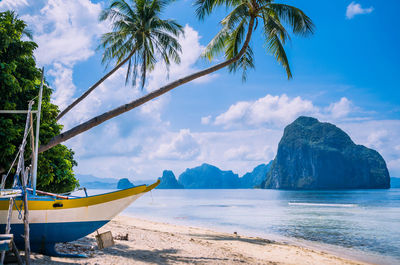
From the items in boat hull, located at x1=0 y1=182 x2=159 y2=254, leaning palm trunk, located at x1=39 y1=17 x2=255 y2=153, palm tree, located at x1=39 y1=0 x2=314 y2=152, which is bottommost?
boat hull, located at x1=0 y1=182 x2=159 y2=254

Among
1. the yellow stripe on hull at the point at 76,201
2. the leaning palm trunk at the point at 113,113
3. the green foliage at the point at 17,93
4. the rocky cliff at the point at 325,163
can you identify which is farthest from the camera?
the rocky cliff at the point at 325,163

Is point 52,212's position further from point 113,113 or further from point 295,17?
point 295,17

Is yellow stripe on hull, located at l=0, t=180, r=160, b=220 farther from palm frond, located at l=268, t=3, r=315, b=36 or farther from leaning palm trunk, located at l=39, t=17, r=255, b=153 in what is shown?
palm frond, located at l=268, t=3, r=315, b=36

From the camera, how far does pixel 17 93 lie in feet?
24.5

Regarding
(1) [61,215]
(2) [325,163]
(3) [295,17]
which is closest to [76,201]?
(1) [61,215]

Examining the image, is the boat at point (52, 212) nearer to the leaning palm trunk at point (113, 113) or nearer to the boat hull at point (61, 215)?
the boat hull at point (61, 215)

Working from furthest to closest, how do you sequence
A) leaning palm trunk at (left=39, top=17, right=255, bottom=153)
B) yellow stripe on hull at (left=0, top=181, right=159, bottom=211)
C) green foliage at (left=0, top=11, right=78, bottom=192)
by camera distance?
leaning palm trunk at (left=39, top=17, right=255, bottom=153) < green foliage at (left=0, top=11, right=78, bottom=192) < yellow stripe on hull at (left=0, top=181, right=159, bottom=211)

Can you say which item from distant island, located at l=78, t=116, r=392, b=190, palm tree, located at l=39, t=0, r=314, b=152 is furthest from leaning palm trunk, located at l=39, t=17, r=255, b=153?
distant island, located at l=78, t=116, r=392, b=190

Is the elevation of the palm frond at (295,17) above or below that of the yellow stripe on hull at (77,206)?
above

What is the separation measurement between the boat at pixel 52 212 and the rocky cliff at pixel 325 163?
442 ft

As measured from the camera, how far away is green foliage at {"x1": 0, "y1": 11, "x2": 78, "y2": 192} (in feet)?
22.2

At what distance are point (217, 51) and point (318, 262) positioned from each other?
752 cm

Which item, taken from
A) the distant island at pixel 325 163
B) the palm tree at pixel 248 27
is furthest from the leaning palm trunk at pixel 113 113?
the distant island at pixel 325 163

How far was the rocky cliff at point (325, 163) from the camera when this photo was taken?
131 m
